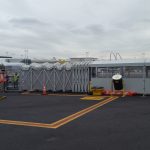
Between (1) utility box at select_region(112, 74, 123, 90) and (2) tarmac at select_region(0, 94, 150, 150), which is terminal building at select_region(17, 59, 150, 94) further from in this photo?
(2) tarmac at select_region(0, 94, 150, 150)

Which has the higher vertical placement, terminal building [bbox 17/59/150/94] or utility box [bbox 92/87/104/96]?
terminal building [bbox 17/59/150/94]

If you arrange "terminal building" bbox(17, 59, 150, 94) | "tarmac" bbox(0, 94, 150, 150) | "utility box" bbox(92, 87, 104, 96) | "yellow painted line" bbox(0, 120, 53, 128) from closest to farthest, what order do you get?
"tarmac" bbox(0, 94, 150, 150)
"yellow painted line" bbox(0, 120, 53, 128)
"terminal building" bbox(17, 59, 150, 94)
"utility box" bbox(92, 87, 104, 96)

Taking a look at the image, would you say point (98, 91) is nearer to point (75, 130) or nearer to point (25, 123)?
point (25, 123)

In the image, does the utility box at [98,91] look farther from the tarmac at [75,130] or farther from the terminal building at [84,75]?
the tarmac at [75,130]

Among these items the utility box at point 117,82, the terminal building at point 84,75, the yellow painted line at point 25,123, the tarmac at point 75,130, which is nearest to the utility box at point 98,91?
the terminal building at point 84,75

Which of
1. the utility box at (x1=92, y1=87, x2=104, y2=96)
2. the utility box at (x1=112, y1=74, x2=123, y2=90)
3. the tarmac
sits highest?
the utility box at (x1=112, y1=74, x2=123, y2=90)

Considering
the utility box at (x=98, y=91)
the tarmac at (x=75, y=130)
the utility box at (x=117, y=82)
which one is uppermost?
the utility box at (x=117, y=82)

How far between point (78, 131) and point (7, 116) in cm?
428

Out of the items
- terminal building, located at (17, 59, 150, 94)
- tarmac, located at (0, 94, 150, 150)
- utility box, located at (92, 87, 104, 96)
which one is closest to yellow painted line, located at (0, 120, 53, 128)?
tarmac, located at (0, 94, 150, 150)

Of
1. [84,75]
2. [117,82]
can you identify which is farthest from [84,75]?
[117,82]

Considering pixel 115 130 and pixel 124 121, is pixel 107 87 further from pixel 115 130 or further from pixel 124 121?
pixel 115 130

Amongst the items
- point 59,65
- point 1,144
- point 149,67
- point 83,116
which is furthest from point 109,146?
point 59,65

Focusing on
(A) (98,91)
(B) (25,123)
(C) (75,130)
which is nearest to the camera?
(C) (75,130)

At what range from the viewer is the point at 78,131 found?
799 cm
